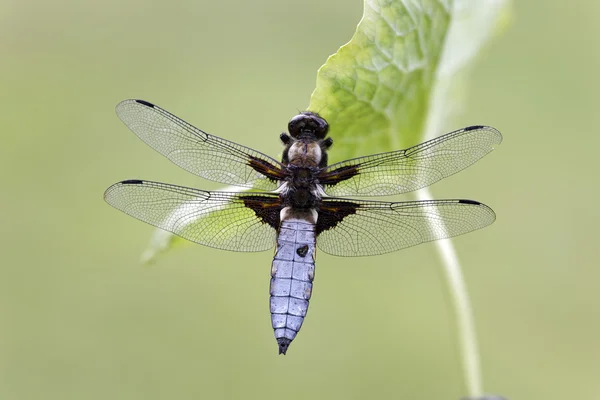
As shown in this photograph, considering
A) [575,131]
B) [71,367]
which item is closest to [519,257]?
[575,131]

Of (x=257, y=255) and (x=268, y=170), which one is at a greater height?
(x=257, y=255)

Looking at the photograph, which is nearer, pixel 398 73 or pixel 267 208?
pixel 398 73

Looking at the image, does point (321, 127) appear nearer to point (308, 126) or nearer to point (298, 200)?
point (308, 126)

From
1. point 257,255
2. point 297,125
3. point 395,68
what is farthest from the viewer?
point 257,255

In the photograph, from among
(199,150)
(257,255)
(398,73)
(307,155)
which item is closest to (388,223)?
(307,155)

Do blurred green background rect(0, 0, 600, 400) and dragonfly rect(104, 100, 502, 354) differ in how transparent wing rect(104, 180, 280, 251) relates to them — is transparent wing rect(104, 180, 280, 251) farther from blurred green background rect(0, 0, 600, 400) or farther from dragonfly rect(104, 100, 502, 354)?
blurred green background rect(0, 0, 600, 400)

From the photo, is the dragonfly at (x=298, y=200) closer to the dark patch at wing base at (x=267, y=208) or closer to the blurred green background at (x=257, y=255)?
the dark patch at wing base at (x=267, y=208)

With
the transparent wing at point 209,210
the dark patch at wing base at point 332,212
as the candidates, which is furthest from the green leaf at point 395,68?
the transparent wing at point 209,210
